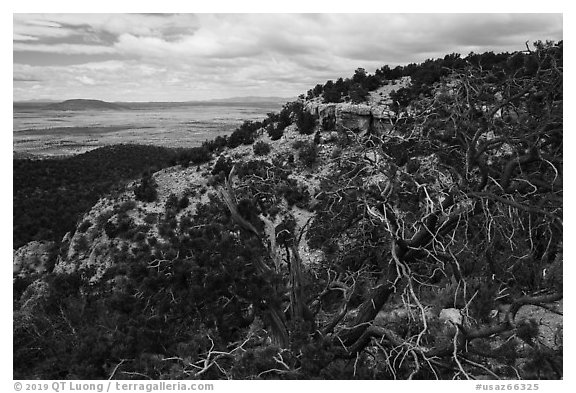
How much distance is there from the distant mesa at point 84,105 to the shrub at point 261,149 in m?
10.2

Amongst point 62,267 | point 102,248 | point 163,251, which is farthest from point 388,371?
point 62,267

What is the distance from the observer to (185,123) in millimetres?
8828

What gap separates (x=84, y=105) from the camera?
22.4ft

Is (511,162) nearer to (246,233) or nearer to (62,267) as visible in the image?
(246,233)

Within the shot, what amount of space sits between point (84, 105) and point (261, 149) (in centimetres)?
→ 1084

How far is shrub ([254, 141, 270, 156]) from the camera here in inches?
680

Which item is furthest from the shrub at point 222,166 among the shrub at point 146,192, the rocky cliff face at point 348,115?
the rocky cliff face at point 348,115

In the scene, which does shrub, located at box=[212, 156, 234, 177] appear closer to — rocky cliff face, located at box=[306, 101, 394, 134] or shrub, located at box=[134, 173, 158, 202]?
shrub, located at box=[134, 173, 158, 202]

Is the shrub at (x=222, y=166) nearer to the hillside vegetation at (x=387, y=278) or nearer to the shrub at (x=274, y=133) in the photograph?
the shrub at (x=274, y=133)

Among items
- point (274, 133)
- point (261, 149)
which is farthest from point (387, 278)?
point (274, 133)

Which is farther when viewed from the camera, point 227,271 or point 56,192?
point 56,192

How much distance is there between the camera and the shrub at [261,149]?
17.3 m

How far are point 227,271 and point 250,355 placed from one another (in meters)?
0.65

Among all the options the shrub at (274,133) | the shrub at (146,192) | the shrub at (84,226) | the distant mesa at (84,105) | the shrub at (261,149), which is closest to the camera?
the distant mesa at (84,105)
